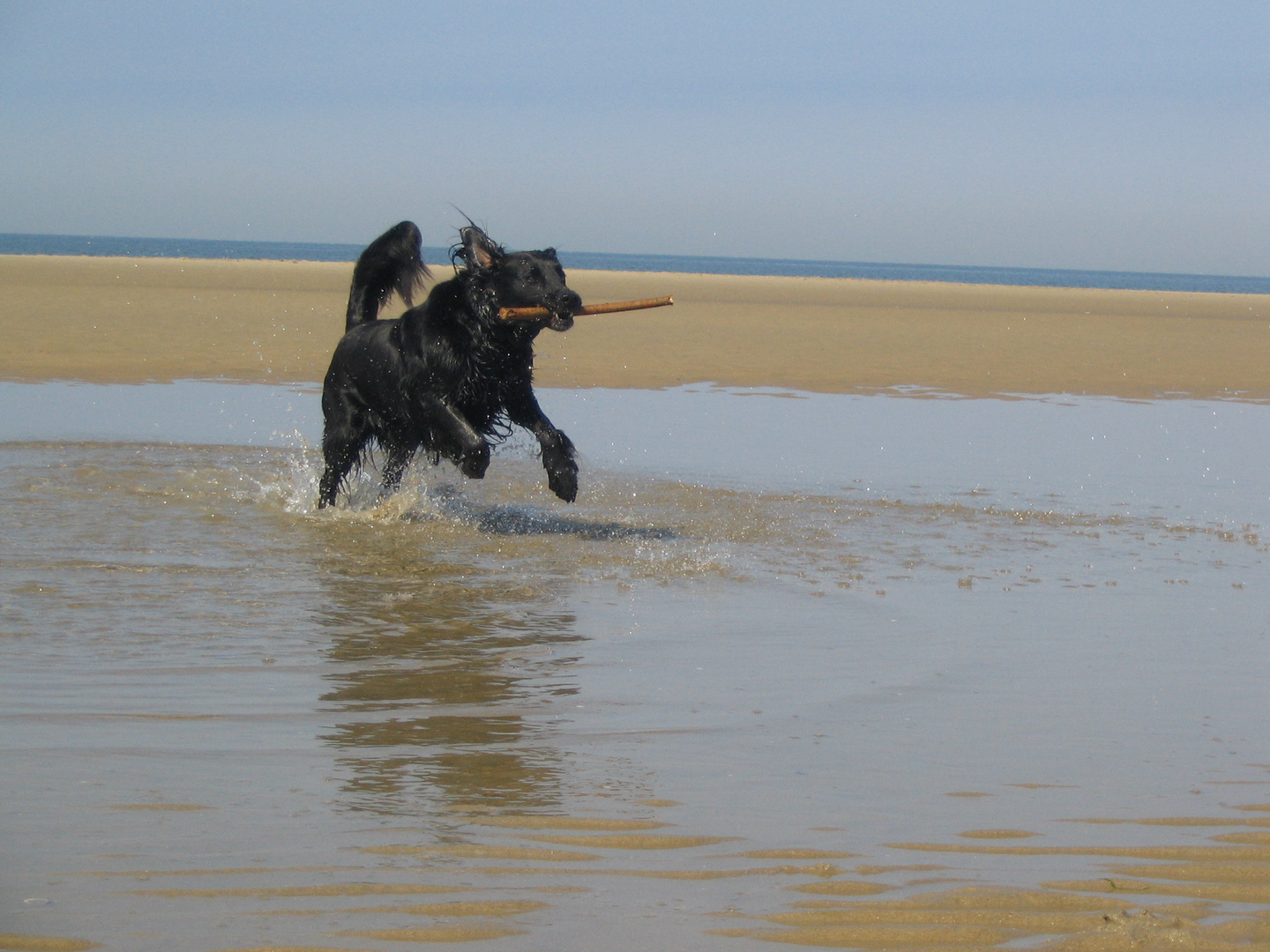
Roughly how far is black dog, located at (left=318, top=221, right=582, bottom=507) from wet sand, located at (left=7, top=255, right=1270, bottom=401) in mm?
6384

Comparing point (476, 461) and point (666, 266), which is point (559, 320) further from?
point (666, 266)

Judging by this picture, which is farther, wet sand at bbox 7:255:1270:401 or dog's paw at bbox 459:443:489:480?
wet sand at bbox 7:255:1270:401

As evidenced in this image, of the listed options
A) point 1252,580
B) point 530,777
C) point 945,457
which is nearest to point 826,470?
point 945,457

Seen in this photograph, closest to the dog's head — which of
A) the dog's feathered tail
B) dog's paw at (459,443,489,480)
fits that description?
dog's paw at (459,443,489,480)

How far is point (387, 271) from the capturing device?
7492 mm

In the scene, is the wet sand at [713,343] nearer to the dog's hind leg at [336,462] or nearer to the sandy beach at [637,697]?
the sandy beach at [637,697]

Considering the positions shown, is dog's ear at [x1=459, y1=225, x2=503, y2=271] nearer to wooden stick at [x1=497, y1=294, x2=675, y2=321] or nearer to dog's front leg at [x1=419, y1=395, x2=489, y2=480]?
wooden stick at [x1=497, y1=294, x2=675, y2=321]

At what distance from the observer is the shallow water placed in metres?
2.30

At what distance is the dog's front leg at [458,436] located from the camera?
644 centimetres

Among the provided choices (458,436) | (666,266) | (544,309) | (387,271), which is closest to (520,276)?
(544,309)

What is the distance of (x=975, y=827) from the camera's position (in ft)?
8.69

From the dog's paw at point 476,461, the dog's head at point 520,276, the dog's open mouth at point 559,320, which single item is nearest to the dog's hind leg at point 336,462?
the dog's paw at point 476,461

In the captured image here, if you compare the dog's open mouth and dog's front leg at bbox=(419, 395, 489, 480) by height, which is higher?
the dog's open mouth

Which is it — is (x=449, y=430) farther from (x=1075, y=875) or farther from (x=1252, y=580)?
(x=1075, y=875)
